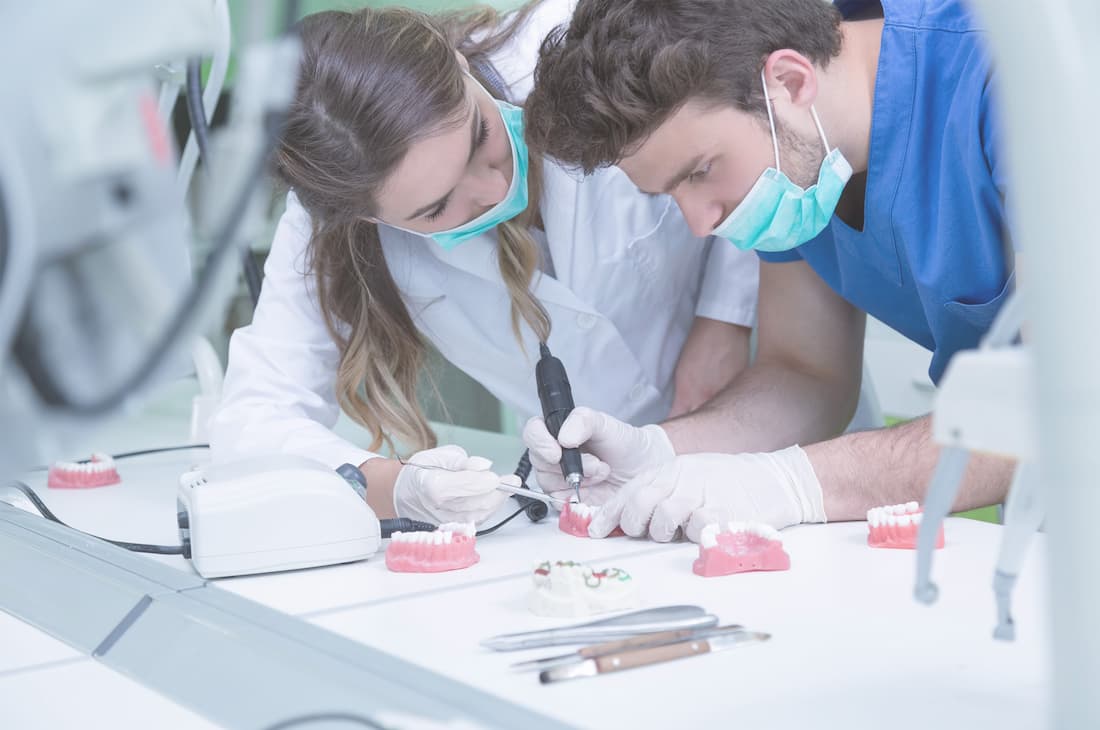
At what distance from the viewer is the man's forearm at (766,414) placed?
158 centimetres

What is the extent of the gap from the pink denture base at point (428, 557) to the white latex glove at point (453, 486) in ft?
0.54

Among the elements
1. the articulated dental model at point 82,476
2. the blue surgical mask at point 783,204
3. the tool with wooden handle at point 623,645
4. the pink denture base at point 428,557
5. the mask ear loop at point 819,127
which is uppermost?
the mask ear loop at point 819,127

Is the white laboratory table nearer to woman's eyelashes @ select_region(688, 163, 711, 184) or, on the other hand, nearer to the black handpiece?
the black handpiece

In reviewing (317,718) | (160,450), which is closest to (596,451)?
(317,718)

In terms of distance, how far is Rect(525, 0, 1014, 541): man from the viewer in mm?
1216

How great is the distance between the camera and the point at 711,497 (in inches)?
46.1

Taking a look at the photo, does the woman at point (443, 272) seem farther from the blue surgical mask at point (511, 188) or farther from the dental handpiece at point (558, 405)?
the dental handpiece at point (558, 405)

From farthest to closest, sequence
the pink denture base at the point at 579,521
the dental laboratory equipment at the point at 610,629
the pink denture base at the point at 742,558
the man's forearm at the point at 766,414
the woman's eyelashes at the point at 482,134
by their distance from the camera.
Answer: the man's forearm at the point at 766,414 < the woman's eyelashes at the point at 482,134 < the pink denture base at the point at 579,521 < the pink denture base at the point at 742,558 < the dental laboratory equipment at the point at 610,629

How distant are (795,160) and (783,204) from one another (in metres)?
0.06

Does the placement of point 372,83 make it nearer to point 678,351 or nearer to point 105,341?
point 678,351

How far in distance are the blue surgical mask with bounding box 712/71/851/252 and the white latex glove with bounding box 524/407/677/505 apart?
295 mm

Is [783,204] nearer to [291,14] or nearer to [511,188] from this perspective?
[511,188]

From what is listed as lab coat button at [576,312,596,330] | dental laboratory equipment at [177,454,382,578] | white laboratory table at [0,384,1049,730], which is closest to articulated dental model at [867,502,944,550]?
white laboratory table at [0,384,1049,730]

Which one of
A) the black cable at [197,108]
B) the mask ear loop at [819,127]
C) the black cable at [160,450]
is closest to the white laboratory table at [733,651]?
the black cable at [197,108]
